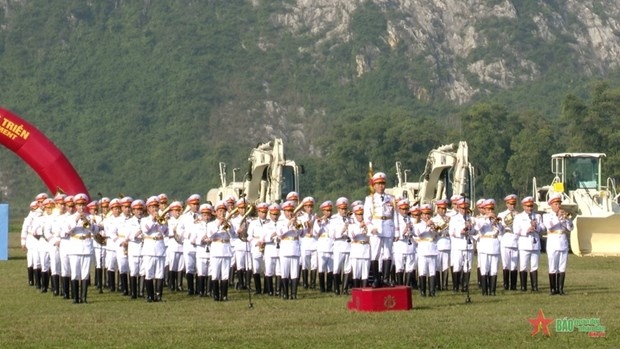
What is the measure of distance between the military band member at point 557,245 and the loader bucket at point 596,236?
13.8m

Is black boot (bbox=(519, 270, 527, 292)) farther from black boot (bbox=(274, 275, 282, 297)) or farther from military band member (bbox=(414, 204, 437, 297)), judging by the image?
black boot (bbox=(274, 275, 282, 297))

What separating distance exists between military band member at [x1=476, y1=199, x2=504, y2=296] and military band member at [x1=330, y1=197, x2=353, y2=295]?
7.46 ft

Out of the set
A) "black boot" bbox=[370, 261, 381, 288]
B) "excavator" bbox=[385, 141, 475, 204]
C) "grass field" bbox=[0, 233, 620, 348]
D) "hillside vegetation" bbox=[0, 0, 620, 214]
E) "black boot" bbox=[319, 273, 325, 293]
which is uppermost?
"hillside vegetation" bbox=[0, 0, 620, 214]

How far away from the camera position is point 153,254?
26.0 metres

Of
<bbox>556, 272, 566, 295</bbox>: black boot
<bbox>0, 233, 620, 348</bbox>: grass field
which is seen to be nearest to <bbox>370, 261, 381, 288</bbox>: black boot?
<bbox>0, 233, 620, 348</bbox>: grass field

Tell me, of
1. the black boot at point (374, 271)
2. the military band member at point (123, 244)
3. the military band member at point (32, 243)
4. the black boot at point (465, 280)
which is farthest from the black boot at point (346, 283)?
the military band member at point (32, 243)

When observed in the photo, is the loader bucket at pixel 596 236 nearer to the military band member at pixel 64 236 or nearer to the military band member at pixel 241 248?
the military band member at pixel 241 248

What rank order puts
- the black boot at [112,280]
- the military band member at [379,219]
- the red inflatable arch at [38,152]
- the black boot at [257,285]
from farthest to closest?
the red inflatable arch at [38,152] → the black boot at [112,280] → the black boot at [257,285] → the military band member at [379,219]

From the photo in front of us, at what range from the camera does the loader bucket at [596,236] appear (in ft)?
132

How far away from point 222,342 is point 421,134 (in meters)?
56.2

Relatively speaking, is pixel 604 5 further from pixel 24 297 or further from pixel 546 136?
pixel 24 297

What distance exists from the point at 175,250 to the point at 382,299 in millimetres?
6797

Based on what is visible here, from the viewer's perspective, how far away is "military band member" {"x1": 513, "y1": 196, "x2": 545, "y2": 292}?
2716cm

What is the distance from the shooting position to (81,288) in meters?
26.6
